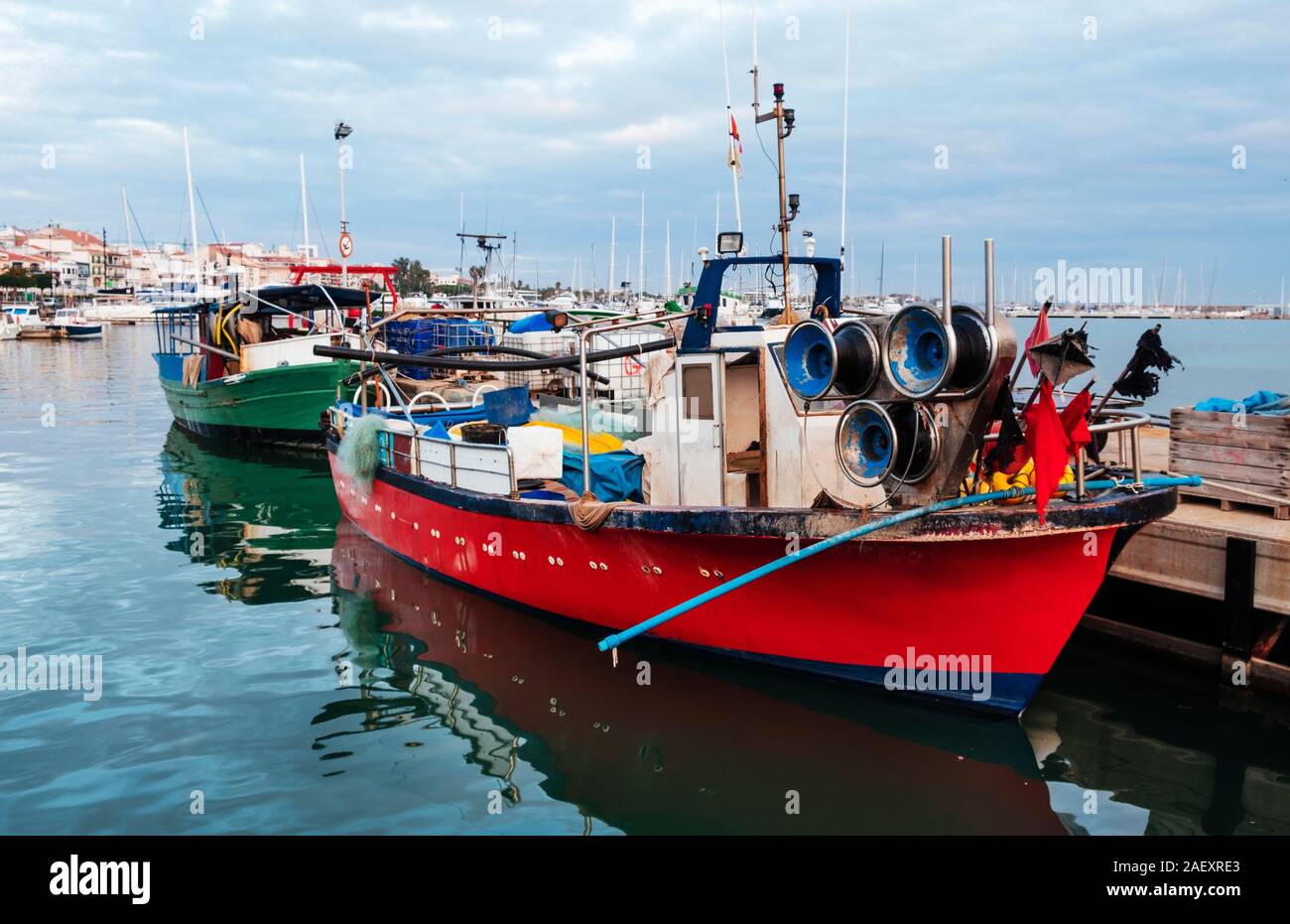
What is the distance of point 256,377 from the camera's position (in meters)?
25.8

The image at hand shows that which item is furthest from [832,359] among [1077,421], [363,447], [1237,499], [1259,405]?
[363,447]

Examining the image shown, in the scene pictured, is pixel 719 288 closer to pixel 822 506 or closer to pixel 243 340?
pixel 822 506

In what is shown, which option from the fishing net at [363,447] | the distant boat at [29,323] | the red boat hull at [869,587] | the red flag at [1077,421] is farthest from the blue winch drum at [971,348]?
the distant boat at [29,323]

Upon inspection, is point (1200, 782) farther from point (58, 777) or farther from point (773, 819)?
point (58, 777)

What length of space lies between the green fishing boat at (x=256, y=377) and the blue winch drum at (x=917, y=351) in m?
19.6

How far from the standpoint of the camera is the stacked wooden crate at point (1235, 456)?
369 inches

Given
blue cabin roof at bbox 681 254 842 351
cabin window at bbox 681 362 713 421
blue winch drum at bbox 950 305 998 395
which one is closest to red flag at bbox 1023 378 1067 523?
blue winch drum at bbox 950 305 998 395

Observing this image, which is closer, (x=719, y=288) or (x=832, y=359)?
(x=832, y=359)

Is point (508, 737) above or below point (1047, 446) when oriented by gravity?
below

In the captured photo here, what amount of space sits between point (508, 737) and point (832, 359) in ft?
13.8

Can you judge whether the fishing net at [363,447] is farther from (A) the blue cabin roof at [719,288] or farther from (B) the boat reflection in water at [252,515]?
(A) the blue cabin roof at [719,288]

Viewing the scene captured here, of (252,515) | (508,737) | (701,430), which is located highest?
(701,430)

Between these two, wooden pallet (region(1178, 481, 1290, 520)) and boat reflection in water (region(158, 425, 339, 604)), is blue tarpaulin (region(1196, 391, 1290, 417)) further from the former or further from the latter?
boat reflection in water (region(158, 425, 339, 604))

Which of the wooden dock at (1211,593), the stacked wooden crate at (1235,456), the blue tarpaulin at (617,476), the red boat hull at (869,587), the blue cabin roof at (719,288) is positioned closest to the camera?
the red boat hull at (869,587)
